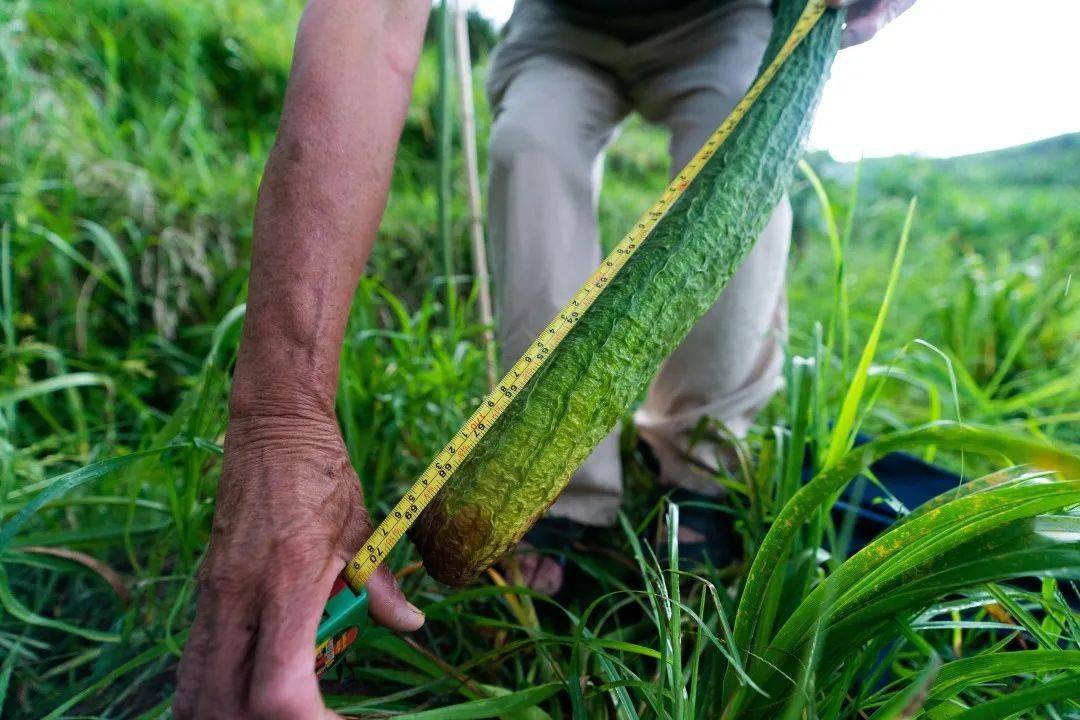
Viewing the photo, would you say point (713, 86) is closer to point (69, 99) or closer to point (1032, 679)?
point (1032, 679)

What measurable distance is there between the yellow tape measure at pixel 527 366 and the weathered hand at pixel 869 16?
0.62 feet

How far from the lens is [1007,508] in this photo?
67 centimetres

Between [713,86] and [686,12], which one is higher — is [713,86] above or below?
below

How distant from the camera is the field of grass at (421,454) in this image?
759 millimetres

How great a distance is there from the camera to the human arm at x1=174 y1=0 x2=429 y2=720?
0.65 metres

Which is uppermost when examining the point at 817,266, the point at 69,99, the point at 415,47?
the point at 817,266

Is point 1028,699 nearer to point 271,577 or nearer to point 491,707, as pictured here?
point 491,707

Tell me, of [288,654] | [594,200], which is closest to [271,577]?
[288,654]

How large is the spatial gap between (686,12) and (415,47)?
2.80ft

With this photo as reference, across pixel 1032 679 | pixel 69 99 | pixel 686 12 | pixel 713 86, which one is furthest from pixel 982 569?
pixel 69 99

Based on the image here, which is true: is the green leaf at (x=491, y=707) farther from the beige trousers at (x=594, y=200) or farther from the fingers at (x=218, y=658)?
the beige trousers at (x=594, y=200)

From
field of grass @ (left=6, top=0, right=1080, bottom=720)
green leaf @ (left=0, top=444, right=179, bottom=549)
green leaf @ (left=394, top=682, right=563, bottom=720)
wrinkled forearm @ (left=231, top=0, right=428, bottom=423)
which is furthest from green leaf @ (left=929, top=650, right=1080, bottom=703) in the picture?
green leaf @ (left=0, top=444, right=179, bottom=549)

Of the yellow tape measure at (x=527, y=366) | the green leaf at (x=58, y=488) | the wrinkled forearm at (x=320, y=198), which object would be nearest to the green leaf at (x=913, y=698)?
the yellow tape measure at (x=527, y=366)

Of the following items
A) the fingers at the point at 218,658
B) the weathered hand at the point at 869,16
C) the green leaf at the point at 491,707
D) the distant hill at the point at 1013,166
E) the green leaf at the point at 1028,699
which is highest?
the distant hill at the point at 1013,166
